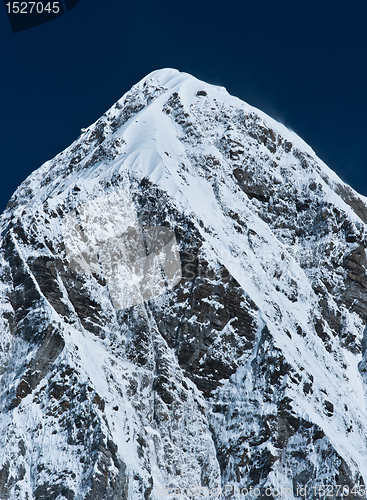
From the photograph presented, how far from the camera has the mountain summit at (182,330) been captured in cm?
7600

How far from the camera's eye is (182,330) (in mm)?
86625

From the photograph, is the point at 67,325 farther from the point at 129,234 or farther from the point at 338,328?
the point at 338,328

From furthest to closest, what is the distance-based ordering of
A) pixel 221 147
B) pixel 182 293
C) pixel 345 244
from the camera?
pixel 221 147, pixel 345 244, pixel 182 293

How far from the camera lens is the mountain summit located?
249 feet

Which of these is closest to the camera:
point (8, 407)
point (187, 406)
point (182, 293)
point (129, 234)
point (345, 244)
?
point (8, 407)

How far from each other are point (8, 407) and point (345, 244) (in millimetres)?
54028

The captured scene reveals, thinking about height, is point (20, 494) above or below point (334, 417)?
below

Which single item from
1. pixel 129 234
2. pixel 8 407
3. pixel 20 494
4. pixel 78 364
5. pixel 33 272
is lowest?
A: pixel 20 494

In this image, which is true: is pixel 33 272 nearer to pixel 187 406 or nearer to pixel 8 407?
pixel 8 407

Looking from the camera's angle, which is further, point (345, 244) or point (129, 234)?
point (345, 244)

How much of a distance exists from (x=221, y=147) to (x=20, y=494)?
64187 millimetres

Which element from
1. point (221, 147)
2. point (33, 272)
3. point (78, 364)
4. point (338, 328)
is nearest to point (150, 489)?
point (78, 364)

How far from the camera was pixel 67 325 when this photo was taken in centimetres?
8338

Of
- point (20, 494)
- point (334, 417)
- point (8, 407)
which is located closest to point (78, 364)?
point (8, 407)
